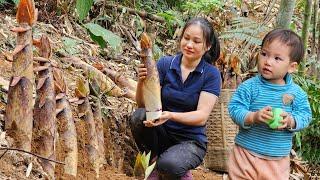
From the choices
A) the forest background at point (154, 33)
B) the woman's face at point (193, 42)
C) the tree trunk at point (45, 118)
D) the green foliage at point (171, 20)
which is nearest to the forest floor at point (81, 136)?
the forest background at point (154, 33)

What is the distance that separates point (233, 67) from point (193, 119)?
130cm

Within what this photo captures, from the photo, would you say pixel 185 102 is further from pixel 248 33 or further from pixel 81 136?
pixel 248 33

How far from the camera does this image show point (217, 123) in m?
3.95

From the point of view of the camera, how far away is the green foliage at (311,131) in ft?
16.8

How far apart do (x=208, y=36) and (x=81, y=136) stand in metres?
1.00

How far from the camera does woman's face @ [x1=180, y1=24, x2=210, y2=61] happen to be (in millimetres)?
3131

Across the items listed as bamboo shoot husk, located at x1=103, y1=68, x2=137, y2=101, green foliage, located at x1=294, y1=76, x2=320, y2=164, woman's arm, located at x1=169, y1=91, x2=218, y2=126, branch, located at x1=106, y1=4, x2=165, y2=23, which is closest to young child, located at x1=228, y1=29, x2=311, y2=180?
woman's arm, located at x1=169, y1=91, x2=218, y2=126

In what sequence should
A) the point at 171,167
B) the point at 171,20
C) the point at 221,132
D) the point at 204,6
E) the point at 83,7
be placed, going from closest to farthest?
the point at 171,167 < the point at 221,132 < the point at 83,7 < the point at 204,6 < the point at 171,20

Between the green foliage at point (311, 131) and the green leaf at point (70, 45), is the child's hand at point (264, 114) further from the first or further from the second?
the green foliage at point (311, 131)

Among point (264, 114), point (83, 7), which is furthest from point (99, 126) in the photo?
point (83, 7)

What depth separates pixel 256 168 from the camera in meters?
2.80

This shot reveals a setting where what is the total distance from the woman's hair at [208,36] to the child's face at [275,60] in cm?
48

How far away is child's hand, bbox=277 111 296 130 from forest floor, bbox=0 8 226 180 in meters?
1.06

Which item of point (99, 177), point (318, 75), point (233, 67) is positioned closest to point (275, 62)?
point (99, 177)
